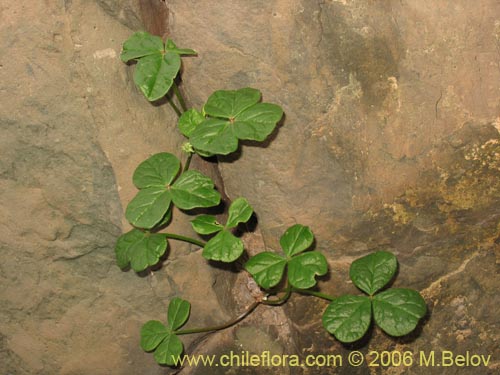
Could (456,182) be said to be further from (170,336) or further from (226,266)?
(170,336)

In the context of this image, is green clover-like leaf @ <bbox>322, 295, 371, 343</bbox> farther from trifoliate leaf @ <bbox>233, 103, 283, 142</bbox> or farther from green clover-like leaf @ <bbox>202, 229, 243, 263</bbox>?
trifoliate leaf @ <bbox>233, 103, 283, 142</bbox>

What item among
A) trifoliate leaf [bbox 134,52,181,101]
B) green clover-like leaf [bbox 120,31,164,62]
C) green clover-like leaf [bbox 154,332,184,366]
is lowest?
green clover-like leaf [bbox 154,332,184,366]

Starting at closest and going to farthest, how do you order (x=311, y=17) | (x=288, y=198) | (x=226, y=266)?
(x=311, y=17) → (x=288, y=198) → (x=226, y=266)

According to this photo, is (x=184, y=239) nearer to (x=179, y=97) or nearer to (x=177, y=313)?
(x=177, y=313)

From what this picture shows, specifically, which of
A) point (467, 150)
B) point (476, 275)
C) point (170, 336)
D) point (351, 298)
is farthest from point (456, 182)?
point (170, 336)

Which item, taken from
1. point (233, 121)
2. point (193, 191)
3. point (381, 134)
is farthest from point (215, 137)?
point (381, 134)

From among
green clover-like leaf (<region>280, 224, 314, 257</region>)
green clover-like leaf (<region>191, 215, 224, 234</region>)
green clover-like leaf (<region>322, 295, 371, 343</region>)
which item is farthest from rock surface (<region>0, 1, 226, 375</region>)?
green clover-like leaf (<region>322, 295, 371, 343</region>)
